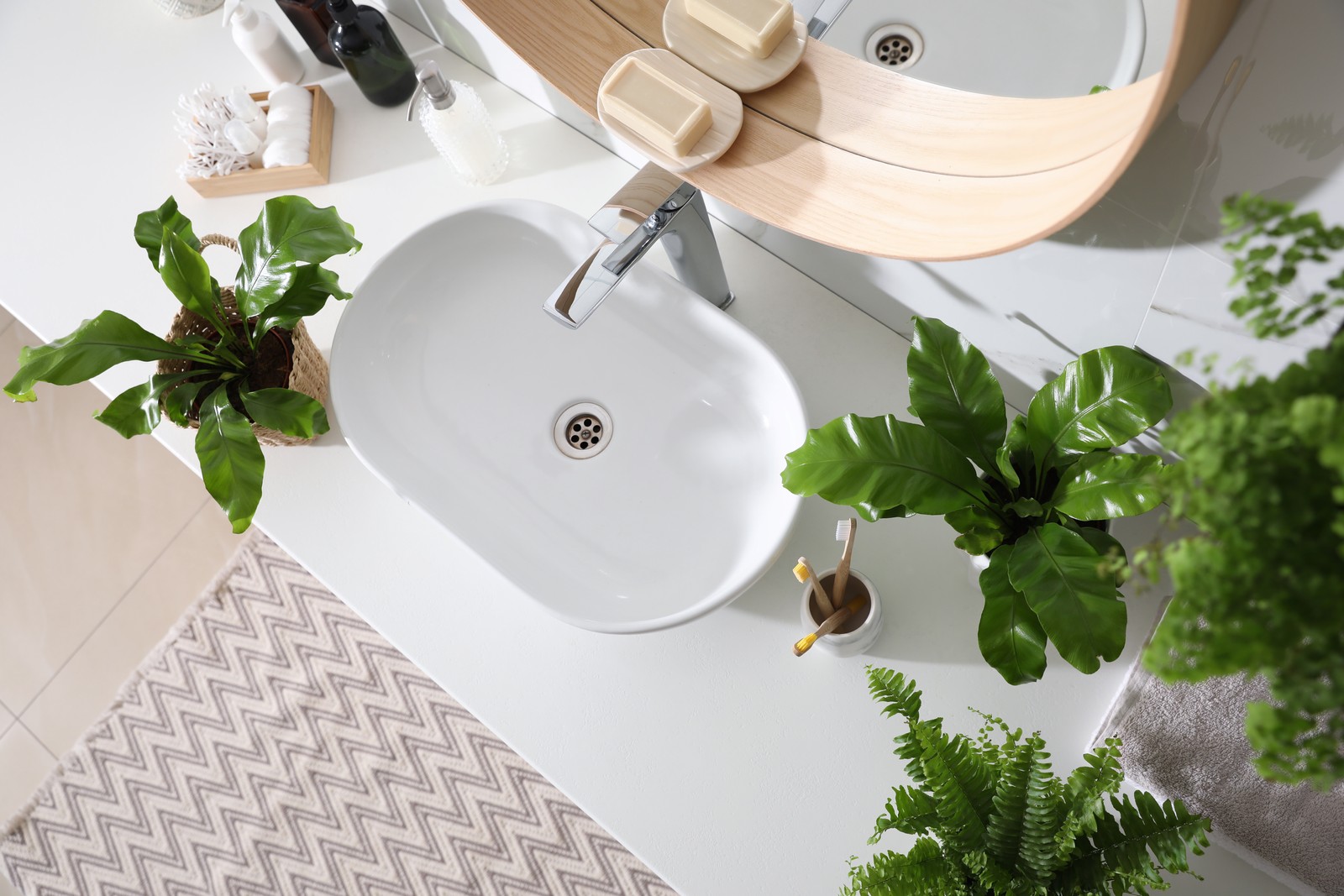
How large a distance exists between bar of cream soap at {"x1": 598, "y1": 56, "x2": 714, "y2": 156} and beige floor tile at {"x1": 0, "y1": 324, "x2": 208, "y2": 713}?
1.75m

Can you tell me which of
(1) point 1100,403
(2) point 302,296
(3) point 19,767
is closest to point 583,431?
(2) point 302,296

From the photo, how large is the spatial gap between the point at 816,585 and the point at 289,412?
57 cm

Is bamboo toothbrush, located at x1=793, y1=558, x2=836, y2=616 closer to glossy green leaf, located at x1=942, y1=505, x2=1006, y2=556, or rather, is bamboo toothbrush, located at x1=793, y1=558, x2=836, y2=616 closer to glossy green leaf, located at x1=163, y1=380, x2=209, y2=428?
glossy green leaf, located at x1=942, y1=505, x2=1006, y2=556

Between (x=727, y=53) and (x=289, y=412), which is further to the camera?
(x=289, y=412)

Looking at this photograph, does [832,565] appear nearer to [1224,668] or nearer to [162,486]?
[1224,668]

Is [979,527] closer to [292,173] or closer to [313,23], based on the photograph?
[292,173]

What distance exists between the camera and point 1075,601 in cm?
74

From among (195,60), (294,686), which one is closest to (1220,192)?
(195,60)

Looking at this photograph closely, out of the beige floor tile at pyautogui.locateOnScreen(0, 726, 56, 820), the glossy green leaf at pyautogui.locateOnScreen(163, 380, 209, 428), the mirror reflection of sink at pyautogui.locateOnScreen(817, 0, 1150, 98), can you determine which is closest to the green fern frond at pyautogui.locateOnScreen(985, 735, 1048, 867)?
the mirror reflection of sink at pyautogui.locateOnScreen(817, 0, 1150, 98)

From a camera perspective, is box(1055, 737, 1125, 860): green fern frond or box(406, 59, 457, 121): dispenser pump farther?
box(406, 59, 457, 121): dispenser pump

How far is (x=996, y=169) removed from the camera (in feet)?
2.47

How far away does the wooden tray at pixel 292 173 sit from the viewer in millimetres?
1272

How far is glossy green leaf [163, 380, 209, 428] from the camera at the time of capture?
1012mm

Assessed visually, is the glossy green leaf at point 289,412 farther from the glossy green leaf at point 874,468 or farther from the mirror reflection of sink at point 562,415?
the glossy green leaf at point 874,468
